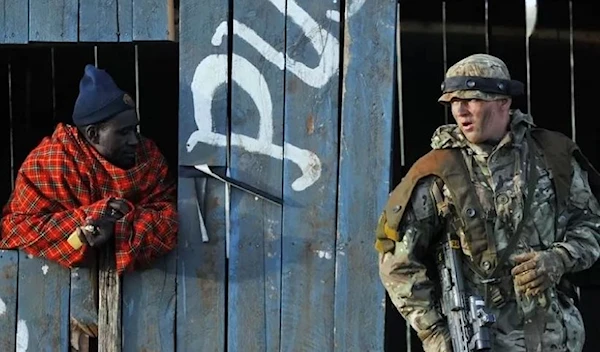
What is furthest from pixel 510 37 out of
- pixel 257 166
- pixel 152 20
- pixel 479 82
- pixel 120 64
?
pixel 479 82

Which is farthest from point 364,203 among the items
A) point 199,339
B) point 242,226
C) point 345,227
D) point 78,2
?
point 78,2

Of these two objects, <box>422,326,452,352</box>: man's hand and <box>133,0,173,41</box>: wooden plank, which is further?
<box>133,0,173,41</box>: wooden plank

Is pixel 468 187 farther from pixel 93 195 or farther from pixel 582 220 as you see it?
pixel 93 195

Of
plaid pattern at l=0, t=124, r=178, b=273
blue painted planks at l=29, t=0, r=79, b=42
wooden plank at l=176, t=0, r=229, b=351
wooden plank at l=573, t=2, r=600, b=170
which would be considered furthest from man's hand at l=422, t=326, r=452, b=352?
wooden plank at l=573, t=2, r=600, b=170

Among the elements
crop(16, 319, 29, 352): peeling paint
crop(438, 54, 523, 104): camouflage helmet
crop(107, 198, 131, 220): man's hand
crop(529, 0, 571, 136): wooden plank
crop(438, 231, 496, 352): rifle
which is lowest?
crop(16, 319, 29, 352): peeling paint

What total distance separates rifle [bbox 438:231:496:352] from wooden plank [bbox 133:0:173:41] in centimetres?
150

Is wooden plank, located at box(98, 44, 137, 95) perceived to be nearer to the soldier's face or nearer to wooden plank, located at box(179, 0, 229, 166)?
wooden plank, located at box(179, 0, 229, 166)

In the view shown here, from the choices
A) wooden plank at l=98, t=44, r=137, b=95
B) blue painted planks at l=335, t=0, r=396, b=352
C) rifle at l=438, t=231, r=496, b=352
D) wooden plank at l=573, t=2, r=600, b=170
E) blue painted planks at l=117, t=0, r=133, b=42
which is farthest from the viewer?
wooden plank at l=573, t=2, r=600, b=170

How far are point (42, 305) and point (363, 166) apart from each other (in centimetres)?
144

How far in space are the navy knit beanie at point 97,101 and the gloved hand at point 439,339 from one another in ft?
5.33

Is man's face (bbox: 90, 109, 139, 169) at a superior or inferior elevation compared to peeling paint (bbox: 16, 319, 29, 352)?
superior

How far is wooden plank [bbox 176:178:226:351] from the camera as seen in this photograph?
18.7 feet

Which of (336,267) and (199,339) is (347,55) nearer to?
(336,267)

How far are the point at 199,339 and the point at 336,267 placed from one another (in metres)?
0.64
